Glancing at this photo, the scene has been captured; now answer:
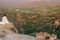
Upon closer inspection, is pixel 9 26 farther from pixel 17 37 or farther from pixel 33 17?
pixel 33 17

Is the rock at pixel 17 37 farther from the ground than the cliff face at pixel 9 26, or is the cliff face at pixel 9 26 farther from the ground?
the cliff face at pixel 9 26

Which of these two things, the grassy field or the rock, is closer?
the rock

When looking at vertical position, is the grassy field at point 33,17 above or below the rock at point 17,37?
above

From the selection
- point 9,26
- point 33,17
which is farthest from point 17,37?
point 33,17

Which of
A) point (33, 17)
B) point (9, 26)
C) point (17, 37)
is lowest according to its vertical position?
point (17, 37)

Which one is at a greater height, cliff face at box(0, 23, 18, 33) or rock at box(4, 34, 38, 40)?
cliff face at box(0, 23, 18, 33)

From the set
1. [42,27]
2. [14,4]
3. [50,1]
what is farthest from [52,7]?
[14,4]

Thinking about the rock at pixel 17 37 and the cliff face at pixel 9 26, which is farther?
the cliff face at pixel 9 26

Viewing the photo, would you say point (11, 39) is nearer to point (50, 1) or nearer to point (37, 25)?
point (37, 25)

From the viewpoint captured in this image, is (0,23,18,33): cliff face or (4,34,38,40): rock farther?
(0,23,18,33): cliff face

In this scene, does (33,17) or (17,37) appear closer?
(17,37)

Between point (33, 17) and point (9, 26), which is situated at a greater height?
point (33, 17)

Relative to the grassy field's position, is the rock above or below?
below
